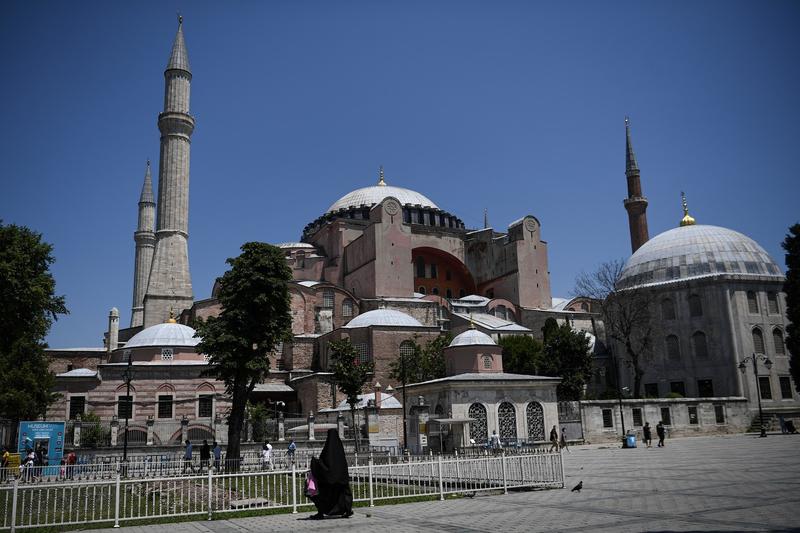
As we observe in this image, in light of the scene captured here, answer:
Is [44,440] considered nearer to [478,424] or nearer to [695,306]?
[478,424]

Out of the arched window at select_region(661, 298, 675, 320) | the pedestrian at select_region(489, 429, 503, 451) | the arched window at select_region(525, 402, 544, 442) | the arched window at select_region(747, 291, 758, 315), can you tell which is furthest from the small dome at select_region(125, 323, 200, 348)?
the arched window at select_region(747, 291, 758, 315)

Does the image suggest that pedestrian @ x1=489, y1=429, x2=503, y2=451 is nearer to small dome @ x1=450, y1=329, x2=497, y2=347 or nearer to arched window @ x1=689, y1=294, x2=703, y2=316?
small dome @ x1=450, y1=329, x2=497, y2=347

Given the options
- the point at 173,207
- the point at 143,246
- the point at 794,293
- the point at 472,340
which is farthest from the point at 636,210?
the point at 143,246

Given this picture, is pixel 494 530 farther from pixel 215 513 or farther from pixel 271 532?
pixel 215 513

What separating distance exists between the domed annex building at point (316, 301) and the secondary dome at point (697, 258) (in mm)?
6059

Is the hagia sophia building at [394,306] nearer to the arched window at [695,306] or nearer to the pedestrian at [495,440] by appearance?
the arched window at [695,306]

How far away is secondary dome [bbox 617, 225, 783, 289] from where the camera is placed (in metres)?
38.2

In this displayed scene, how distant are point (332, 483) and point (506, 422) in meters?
17.6

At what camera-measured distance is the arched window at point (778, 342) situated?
36.8m

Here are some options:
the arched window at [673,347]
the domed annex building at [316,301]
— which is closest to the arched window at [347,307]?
the domed annex building at [316,301]

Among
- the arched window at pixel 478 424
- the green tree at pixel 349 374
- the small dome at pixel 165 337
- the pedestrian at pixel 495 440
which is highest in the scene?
the small dome at pixel 165 337

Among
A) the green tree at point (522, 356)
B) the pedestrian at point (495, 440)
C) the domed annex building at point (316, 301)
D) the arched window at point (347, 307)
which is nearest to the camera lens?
the pedestrian at point (495, 440)

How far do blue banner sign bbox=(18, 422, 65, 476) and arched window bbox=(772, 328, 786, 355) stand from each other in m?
35.1

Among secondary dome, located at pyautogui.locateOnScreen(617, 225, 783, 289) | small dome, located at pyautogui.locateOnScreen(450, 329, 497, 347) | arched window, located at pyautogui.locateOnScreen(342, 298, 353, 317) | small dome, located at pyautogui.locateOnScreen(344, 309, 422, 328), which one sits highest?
secondary dome, located at pyautogui.locateOnScreen(617, 225, 783, 289)
